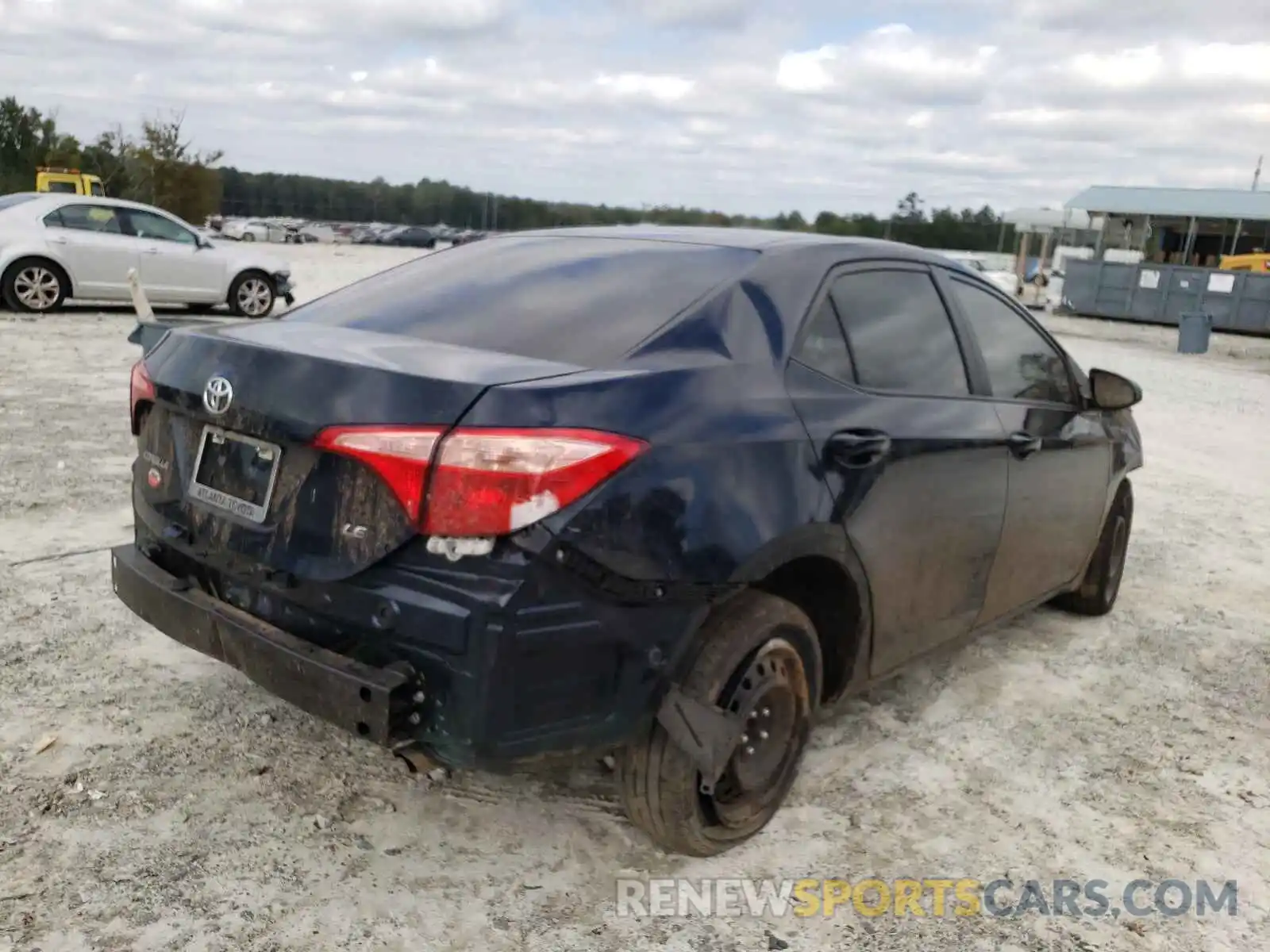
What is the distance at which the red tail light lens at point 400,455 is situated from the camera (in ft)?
7.44

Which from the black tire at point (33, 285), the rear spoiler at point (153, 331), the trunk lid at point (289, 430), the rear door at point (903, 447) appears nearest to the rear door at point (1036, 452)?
the rear door at point (903, 447)

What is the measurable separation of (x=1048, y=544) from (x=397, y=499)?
114 inches

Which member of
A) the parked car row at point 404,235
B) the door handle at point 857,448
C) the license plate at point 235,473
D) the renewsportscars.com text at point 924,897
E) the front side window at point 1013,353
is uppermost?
the parked car row at point 404,235

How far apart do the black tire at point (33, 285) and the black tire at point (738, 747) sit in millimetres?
13054

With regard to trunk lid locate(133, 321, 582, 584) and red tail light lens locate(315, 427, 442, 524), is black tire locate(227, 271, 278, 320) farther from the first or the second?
red tail light lens locate(315, 427, 442, 524)

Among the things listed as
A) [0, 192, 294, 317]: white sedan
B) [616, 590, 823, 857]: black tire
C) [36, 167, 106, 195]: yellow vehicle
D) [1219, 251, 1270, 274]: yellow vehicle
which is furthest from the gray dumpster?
[36, 167, 106, 195]: yellow vehicle

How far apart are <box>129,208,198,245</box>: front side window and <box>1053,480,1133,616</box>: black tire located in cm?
1256

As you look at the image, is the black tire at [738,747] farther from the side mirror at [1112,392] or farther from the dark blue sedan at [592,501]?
the side mirror at [1112,392]

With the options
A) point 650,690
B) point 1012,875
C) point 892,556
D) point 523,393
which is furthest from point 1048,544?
point 523,393

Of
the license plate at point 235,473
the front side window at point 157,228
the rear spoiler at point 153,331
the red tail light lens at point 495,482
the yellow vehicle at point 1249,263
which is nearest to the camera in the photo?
the red tail light lens at point 495,482

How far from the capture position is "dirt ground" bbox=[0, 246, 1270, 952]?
2.58 m

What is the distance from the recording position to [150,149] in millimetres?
48094

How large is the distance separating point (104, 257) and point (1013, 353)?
41.3ft

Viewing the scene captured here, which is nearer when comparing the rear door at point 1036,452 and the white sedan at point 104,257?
the rear door at point 1036,452
